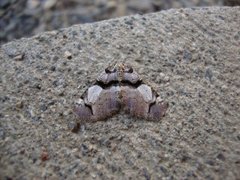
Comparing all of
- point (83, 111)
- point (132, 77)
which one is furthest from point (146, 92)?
point (83, 111)

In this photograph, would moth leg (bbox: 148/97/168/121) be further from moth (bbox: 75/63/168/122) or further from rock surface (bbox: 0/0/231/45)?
rock surface (bbox: 0/0/231/45)

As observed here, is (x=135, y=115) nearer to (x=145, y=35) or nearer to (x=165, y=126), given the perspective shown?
(x=165, y=126)

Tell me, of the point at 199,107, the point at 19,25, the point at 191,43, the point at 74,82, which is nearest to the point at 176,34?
the point at 191,43

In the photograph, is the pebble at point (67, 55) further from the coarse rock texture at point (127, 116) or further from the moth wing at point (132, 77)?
the moth wing at point (132, 77)

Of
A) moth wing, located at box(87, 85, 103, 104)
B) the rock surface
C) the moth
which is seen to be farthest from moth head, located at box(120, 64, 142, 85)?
the rock surface

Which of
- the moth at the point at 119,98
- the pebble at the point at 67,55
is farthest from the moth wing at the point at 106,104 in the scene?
the pebble at the point at 67,55

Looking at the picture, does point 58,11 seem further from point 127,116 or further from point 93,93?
point 127,116
